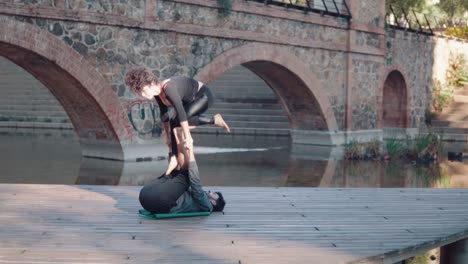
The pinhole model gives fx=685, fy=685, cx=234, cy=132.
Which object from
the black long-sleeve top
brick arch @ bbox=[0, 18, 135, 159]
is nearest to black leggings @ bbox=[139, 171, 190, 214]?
the black long-sleeve top

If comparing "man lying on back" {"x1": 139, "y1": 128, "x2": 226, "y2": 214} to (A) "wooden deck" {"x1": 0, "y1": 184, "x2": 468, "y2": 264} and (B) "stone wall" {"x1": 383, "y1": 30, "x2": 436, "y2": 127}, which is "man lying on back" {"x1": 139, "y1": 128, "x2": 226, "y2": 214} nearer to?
(A) "wooden deck" {"x1": 0, "y1": 184, "x2": 468, "y2": 264}

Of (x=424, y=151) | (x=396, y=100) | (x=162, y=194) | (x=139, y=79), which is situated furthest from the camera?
(x=396, y=100)

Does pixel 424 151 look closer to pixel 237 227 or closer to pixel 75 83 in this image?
pixel 75 83

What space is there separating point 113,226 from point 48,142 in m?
15.7

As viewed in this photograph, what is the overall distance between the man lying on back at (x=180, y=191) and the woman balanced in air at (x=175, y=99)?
88 millimetres

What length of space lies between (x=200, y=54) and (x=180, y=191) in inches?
399

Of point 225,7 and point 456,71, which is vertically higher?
point 225,7

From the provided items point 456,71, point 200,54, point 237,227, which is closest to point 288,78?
point 200,54

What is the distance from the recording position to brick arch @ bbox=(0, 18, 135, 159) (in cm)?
1226

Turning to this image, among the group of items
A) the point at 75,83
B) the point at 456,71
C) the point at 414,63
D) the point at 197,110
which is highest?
the point at 414,63

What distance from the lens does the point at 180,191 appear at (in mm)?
5723

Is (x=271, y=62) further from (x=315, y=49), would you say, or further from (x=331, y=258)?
(x=331, y=258)

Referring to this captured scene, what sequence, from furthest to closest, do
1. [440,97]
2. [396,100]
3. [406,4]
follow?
[406,4], [440,97], [396,100]

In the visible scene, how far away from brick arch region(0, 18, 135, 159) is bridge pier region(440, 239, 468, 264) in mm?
8622
